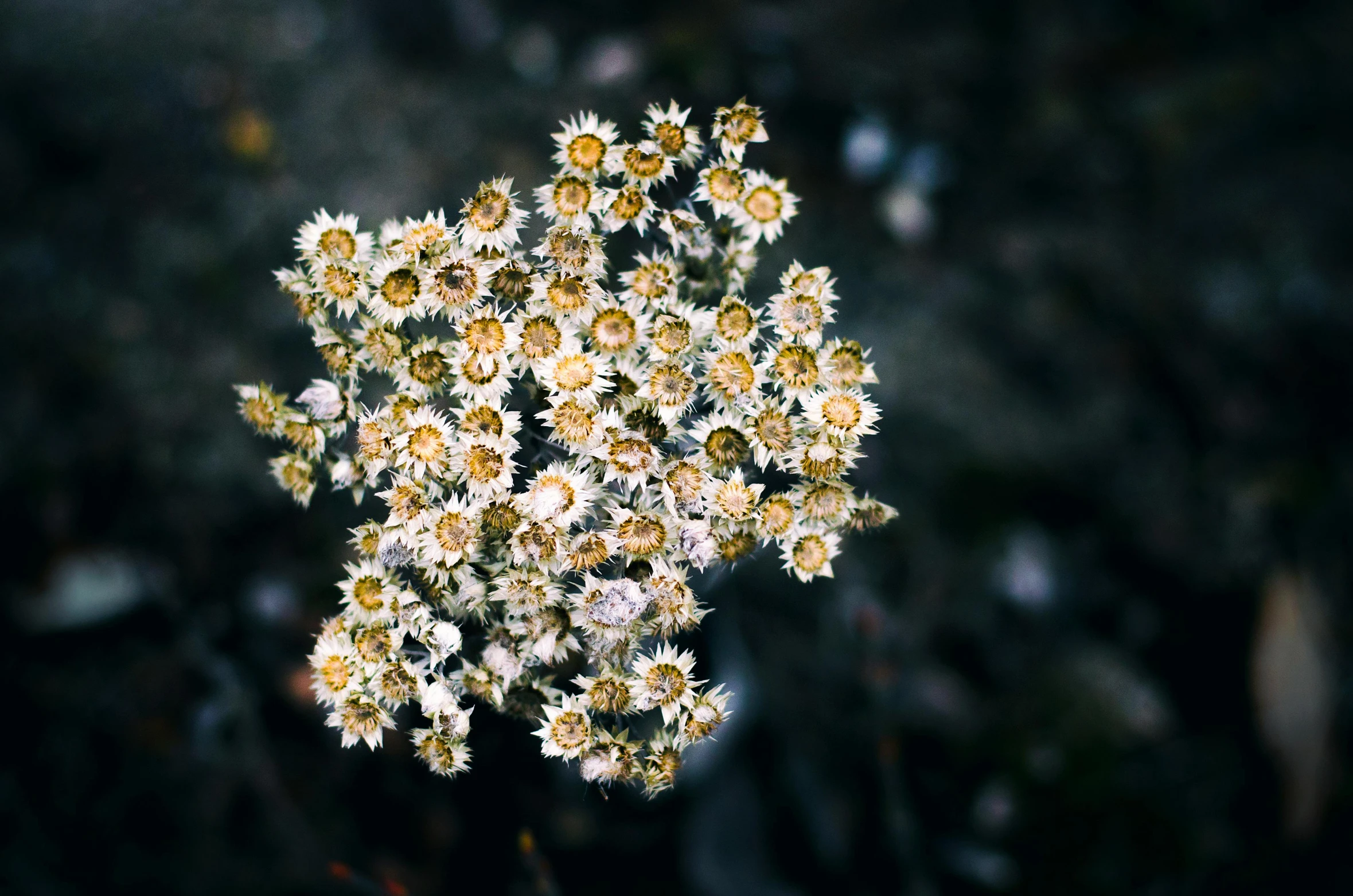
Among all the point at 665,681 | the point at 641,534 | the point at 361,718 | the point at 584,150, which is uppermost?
the point at 584,150

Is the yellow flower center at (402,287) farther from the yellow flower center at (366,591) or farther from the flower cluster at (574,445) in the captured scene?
the yellow flower center at (366,591)

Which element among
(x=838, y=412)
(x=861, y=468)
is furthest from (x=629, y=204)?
(x=861, y=468)

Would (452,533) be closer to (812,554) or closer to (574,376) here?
(574,376)

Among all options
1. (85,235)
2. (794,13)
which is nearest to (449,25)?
(794,13)

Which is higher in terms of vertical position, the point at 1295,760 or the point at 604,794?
the point at 1295,760

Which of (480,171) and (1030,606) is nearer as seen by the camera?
(1030,606)

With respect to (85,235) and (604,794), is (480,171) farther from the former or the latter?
(604,794)

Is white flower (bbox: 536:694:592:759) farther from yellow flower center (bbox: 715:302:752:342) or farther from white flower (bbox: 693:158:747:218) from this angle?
white flower (bbox: 693:158:747:218)
